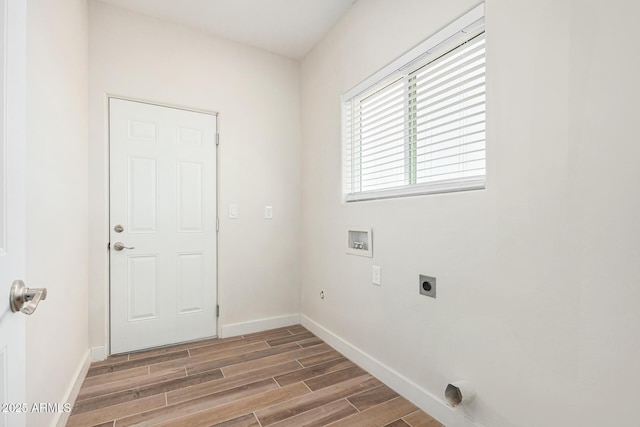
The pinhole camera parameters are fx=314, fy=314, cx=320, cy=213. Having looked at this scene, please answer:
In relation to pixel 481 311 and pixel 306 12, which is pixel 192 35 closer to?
pixel 306 12

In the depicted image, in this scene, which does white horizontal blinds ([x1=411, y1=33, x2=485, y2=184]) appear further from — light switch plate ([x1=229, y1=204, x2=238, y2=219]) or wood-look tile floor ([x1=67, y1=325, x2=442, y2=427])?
light switch plate ([x1=229, y1=204, x2=238, y2=219])

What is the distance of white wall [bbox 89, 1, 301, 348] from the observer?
245cm

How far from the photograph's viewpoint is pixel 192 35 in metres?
2.79

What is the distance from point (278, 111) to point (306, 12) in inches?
36.8

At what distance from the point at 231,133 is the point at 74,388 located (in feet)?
7.22

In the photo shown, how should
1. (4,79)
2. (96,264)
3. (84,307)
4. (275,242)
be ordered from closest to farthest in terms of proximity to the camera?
(4,79), (84,307), (96,264), (275,242)

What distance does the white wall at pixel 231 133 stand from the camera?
2.45 metres

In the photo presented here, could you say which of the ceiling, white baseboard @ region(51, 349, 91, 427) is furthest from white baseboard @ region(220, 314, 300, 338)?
the ceiling

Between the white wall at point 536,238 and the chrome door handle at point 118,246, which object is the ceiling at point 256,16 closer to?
the white wall at point 536,238

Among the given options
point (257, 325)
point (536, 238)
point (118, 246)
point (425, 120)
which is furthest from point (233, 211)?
point (536, 238)

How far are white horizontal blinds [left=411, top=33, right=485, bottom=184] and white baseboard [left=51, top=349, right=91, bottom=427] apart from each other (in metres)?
2.33

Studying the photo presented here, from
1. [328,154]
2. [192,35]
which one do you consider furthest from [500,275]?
[192,35]

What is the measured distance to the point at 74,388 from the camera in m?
1.89

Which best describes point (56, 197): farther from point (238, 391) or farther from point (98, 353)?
point (238, 391)
